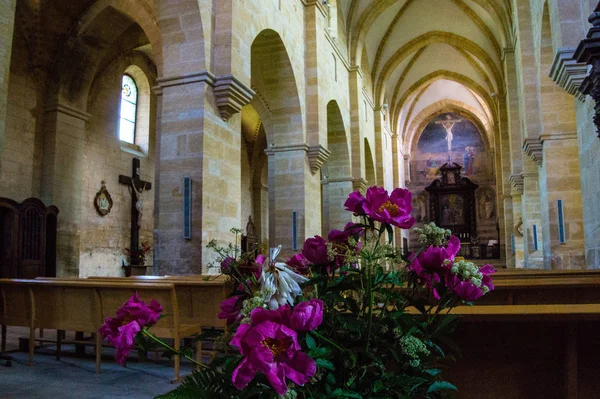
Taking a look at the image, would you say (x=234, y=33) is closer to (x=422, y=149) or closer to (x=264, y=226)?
(x=264, y=226)

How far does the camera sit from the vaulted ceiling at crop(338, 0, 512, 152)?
1836 cm

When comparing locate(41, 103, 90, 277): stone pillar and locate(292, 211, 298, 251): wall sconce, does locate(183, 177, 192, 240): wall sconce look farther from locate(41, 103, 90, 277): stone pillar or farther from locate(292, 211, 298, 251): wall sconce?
locate(41, 103, 90, 277): stone pillar

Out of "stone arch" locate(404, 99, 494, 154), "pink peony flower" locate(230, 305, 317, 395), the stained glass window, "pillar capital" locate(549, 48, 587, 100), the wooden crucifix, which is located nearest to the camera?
"pink peony flower" locate(230, 305, 317, 395)

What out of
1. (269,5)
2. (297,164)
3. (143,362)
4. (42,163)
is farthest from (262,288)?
(42,163)

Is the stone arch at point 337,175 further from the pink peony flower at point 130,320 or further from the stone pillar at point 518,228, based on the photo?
the pink peony flower at point 130,320

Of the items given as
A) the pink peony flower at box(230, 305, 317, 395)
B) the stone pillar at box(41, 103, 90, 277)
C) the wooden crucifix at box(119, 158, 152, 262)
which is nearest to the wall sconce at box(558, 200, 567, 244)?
the pink peony flower at box(230, 305, 317, 395)

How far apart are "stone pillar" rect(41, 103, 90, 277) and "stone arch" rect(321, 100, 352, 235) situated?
7.42 metres

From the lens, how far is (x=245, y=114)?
20.3 meters

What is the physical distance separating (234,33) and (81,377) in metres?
6.13

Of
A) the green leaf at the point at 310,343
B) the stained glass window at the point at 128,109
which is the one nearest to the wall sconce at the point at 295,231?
the stained glass window at the point at 128,109

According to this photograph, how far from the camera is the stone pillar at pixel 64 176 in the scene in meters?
12.0

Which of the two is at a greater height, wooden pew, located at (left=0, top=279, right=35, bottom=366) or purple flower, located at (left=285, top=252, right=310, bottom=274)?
purple flower, located at (left=285, top=252, right=310, bottom=274)

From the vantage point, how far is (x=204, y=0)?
8.44 meters

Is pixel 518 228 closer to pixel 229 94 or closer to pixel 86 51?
pixel 229 94
